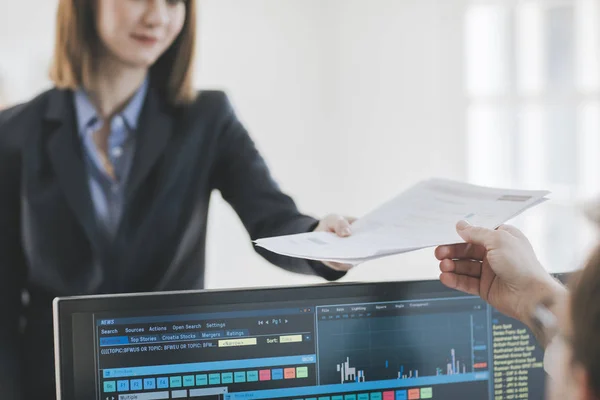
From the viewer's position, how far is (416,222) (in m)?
0.98

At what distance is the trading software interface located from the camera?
0.82 meters

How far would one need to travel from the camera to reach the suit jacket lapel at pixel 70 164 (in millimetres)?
1383

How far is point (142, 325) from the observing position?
82cm

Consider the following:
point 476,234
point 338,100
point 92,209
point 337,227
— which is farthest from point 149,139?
point 338,100

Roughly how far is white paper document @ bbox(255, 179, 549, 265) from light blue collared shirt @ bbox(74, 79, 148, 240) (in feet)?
1.77

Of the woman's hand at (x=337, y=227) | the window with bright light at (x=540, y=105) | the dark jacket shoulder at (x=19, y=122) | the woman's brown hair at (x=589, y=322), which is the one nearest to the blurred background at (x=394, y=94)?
the window with bright light at (x=540, y=105)

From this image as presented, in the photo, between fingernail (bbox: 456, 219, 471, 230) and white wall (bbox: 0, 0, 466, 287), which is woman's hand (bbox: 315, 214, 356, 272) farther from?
white wall (bbox: 0, 0, 466, 287)

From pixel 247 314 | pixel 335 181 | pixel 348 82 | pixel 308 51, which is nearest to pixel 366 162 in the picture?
pixel 335 181

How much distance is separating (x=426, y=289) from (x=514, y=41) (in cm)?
285

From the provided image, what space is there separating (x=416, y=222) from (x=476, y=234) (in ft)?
0.43

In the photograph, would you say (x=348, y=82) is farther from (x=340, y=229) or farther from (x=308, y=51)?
(x=340, y=229)

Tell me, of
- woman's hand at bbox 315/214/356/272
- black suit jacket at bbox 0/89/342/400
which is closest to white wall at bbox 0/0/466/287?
black suit jacket at bbox 0/89/342/400

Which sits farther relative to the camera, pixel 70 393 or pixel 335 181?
pixel 335 181

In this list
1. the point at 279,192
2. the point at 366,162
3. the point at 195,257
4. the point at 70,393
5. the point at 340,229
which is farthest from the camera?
the point at 366,162
